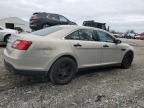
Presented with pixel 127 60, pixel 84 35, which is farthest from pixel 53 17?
pixel 84 35

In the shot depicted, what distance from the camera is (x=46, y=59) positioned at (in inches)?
208

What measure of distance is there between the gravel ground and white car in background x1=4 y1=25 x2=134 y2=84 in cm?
39

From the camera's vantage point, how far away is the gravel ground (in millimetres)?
4531

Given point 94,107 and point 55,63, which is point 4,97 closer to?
point 55,63

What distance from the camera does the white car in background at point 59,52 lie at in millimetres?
5121

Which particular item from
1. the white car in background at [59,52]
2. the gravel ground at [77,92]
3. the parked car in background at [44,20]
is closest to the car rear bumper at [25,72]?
the white car in background at [59,52]

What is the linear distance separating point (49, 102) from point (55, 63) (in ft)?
3.86

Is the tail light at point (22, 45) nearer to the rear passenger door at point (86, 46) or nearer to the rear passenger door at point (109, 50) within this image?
the rear passenger door at point (86, 46)

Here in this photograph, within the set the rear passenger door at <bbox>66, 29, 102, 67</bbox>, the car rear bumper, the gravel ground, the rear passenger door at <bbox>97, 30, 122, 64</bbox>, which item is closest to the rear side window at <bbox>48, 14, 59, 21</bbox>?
the rear passenger door at <bbox>97, 30, 122, 64</bbox>

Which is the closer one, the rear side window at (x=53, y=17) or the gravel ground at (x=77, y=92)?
the gravel ground at (x=77, y=92)

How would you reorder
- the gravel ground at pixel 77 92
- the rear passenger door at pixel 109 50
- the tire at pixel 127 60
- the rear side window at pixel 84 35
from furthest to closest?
1. the tire at pixel 127 60
2. the rear passenger door at pixel 109 50
3. the rear side window at pixel 84 35
4. the gravel ground at pixel 77 92

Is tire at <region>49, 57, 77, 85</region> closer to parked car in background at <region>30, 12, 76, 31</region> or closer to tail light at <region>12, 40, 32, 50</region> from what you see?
tail light at <region>12, 40, 32, 50</region>

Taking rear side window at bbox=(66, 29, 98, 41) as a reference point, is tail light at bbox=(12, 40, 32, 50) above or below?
below

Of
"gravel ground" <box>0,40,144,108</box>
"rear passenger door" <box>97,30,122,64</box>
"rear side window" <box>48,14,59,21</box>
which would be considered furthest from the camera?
"rear side window" <box>48,14,59,21</box>
